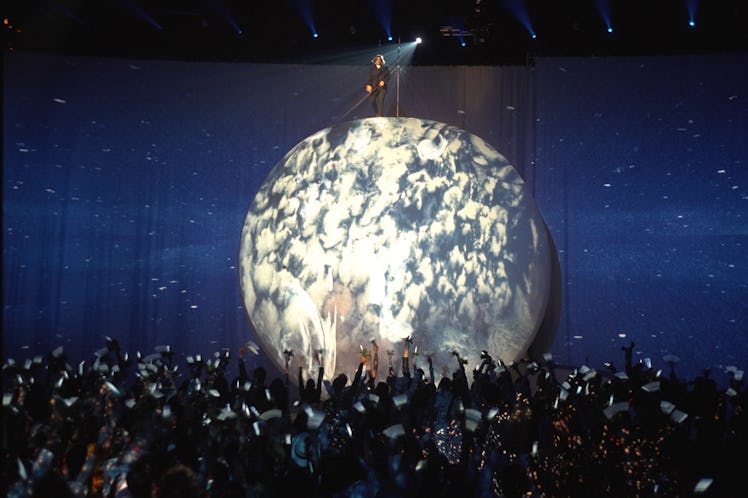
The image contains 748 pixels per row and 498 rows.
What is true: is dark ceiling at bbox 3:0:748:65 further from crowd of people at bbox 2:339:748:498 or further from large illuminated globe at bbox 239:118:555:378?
crowd of people at bbox 2:339:748:498

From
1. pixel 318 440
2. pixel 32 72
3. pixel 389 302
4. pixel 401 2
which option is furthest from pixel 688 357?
pixel 32 72

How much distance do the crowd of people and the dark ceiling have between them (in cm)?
474

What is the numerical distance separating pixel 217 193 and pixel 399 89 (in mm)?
2780

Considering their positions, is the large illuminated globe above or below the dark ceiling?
below

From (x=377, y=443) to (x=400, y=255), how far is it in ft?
5.98

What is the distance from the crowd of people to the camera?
A: 2430 millimetres

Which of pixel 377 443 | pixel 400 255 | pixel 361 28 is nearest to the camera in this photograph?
pixel 377 443

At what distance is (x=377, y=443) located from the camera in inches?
118

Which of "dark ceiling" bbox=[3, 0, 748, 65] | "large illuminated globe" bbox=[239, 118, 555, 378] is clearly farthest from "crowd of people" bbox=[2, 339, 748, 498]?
"dark ceiling" bbox=[3, 0, 748, 65]

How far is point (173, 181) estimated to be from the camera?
852cm

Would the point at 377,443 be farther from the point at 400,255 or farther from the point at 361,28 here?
the point at 361,28

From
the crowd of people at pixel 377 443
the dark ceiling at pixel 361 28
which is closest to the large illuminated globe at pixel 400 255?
the crowd of people at pixel 377 443

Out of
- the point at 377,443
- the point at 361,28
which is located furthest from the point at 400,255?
the point at 361,28

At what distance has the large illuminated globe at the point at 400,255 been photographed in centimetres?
460
